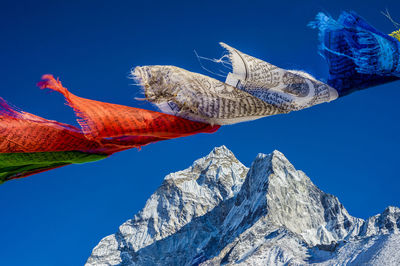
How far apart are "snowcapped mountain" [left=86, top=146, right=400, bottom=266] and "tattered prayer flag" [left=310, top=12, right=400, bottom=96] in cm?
6211

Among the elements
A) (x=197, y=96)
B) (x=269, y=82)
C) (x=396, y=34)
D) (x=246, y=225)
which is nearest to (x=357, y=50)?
(x=396, y=34)

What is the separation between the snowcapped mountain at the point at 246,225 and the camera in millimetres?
81525

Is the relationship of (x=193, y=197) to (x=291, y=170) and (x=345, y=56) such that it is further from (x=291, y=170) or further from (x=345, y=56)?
(x=345, y=56)

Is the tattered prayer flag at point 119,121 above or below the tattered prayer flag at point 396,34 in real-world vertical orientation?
below

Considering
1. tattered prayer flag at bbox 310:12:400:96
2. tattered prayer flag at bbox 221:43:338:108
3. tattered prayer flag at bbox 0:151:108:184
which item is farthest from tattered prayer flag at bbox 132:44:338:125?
tattered prayer flag at bbox 0:151:108:184

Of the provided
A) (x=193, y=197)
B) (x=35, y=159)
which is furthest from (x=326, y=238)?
(x=35, y=159)

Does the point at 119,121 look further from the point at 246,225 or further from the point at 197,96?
the point at 246,225

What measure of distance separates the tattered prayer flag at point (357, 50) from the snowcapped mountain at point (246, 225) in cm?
6211

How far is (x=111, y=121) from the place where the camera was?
3.99 meters

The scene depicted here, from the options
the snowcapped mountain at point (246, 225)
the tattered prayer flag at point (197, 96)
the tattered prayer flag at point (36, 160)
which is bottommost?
the tattered prayer flag at point (36, 160)

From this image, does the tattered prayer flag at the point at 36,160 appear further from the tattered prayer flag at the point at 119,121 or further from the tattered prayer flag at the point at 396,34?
the tattered prayer flag at the point at 396,34

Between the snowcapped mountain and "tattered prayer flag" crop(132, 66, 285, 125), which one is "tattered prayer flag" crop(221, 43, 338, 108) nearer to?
"tattered prayer flag" crop(132, 66, 285, 125)

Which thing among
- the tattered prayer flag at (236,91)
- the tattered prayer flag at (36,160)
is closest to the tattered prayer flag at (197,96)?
the tattered prayer flag at (236,91)

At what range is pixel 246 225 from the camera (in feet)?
397
